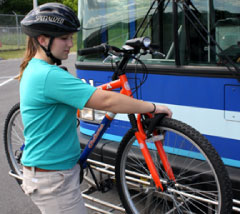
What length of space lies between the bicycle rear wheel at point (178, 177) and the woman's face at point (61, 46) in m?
0.80

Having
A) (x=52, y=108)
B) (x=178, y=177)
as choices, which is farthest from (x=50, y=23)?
(x=178, y=177)

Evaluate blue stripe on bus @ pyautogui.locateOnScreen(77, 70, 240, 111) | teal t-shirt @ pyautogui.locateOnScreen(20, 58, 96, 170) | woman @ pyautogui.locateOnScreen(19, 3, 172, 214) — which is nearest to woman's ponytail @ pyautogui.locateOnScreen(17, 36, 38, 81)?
woman @ pyautogui.locateOnScreen(19, 3, 172, 214)

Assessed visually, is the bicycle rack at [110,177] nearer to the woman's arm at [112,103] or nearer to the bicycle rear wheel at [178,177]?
the bicycle rear wheel at [178,177]

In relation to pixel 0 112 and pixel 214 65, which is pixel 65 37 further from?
pixel 0 112

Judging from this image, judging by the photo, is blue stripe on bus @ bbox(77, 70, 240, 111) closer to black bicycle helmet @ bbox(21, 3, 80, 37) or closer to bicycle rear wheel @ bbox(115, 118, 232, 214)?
bicycle rear wheel @ bbox(115, 118, 232, 214)

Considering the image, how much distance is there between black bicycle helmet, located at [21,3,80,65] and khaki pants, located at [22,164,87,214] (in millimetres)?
732

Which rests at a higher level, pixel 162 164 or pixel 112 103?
pixel 112 103

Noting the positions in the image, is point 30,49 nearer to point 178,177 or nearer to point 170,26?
point 170,26

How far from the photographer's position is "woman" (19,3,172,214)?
2.23m

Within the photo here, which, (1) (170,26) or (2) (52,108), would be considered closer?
(2) (52,108)

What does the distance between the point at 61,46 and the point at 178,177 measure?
1419mm

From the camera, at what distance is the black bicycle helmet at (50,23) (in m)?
2.35

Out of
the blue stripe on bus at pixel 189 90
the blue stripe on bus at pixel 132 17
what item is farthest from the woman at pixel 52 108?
the blue stripe on bus at pixel 132 17

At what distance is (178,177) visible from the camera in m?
3.04
